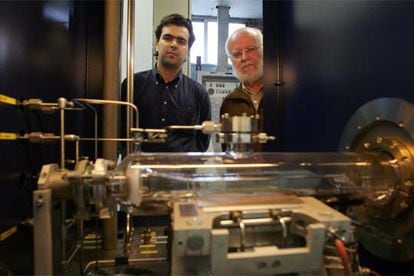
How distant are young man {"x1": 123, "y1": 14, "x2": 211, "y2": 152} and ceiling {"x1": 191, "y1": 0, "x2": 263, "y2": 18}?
1802mm

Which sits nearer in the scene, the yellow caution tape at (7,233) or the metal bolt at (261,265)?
the metal bolt at (261,265)

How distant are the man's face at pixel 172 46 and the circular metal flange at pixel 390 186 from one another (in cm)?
120

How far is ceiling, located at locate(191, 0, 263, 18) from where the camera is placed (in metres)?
3.49

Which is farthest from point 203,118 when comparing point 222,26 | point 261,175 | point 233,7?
point 233,7

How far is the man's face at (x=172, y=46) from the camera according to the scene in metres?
1.78

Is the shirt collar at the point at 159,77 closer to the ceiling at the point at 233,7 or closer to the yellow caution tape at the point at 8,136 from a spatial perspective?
the yellow caution tape at the point at 8,136

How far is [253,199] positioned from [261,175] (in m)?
0.16

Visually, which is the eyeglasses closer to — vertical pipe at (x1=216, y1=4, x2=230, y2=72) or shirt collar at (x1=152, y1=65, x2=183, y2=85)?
shirt collar at (x1=152, y1=65, x2=183, y2=85)

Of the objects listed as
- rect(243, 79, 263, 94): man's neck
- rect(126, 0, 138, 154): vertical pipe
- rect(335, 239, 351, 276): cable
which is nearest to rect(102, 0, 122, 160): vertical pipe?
rect(126, 0, 138, 154): vertical pipe

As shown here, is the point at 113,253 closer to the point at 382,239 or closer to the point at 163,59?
the point at 382,239

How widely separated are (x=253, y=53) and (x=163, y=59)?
1.84 feet

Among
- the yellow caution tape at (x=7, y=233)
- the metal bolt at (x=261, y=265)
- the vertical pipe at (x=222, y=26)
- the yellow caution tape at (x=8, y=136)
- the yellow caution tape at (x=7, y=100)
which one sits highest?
the vertical pipe at (x=222, y=26)

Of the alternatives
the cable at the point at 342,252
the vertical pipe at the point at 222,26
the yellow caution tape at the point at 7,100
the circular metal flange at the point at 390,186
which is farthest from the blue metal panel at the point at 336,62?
the vertical pipe at the point at 222,26

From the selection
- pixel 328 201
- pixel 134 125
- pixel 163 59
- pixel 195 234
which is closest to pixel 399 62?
pixel 328 201
